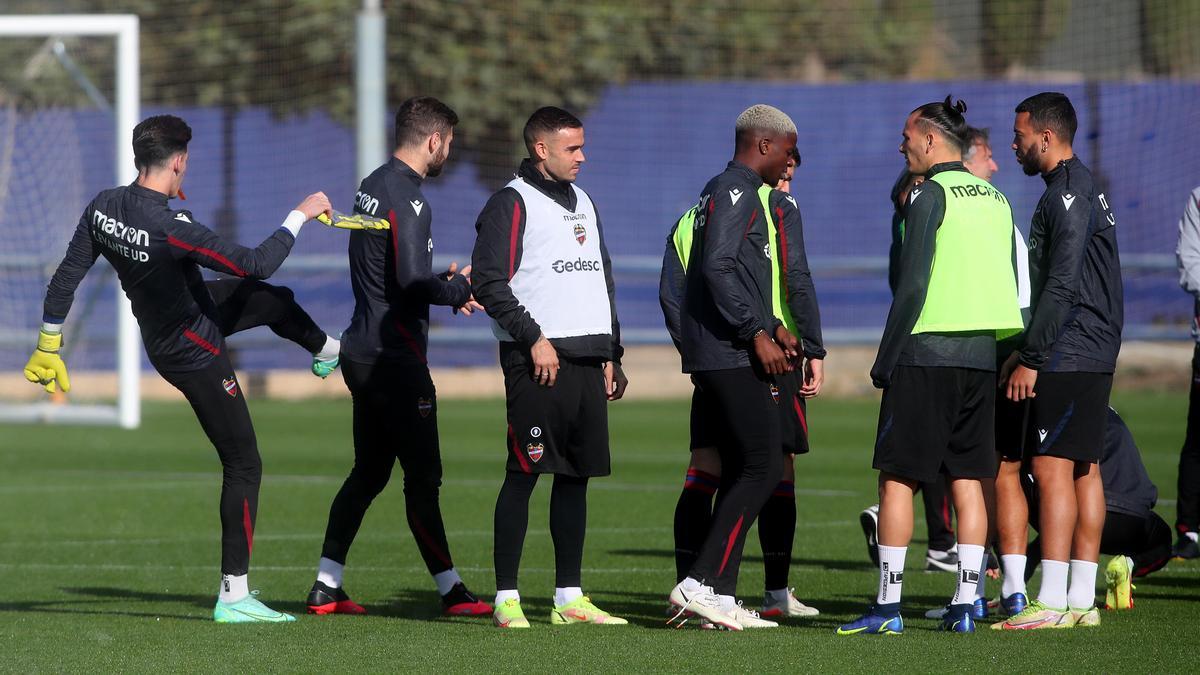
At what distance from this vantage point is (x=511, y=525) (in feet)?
23.4

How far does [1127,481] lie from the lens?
787 centimetres

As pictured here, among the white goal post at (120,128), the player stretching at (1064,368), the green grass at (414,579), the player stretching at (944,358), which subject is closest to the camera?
the green grass at (414,579)

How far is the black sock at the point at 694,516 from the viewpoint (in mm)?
7527

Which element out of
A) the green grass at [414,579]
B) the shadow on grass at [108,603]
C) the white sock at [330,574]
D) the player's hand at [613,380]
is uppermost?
the player's hand at [613,380]

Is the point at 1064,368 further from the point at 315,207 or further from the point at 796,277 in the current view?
the point at 315,207

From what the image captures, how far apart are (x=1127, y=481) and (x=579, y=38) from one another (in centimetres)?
1677

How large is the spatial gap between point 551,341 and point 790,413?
113 cm

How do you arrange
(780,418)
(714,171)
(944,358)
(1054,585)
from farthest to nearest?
(714,171) → (780,418) → (1054,585) → (944,358)

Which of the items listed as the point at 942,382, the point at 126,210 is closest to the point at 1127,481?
the point at 942,382

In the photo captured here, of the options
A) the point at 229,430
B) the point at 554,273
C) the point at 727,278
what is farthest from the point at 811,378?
the point at 229,430

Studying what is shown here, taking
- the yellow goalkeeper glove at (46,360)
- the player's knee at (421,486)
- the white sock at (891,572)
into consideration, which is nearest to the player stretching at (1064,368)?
the white sock at (891,572)

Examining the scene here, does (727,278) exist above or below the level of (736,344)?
above

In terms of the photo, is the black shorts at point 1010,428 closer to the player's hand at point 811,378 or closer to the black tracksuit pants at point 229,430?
the player's hand at point 811,378

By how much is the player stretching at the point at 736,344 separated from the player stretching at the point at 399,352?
122cm
